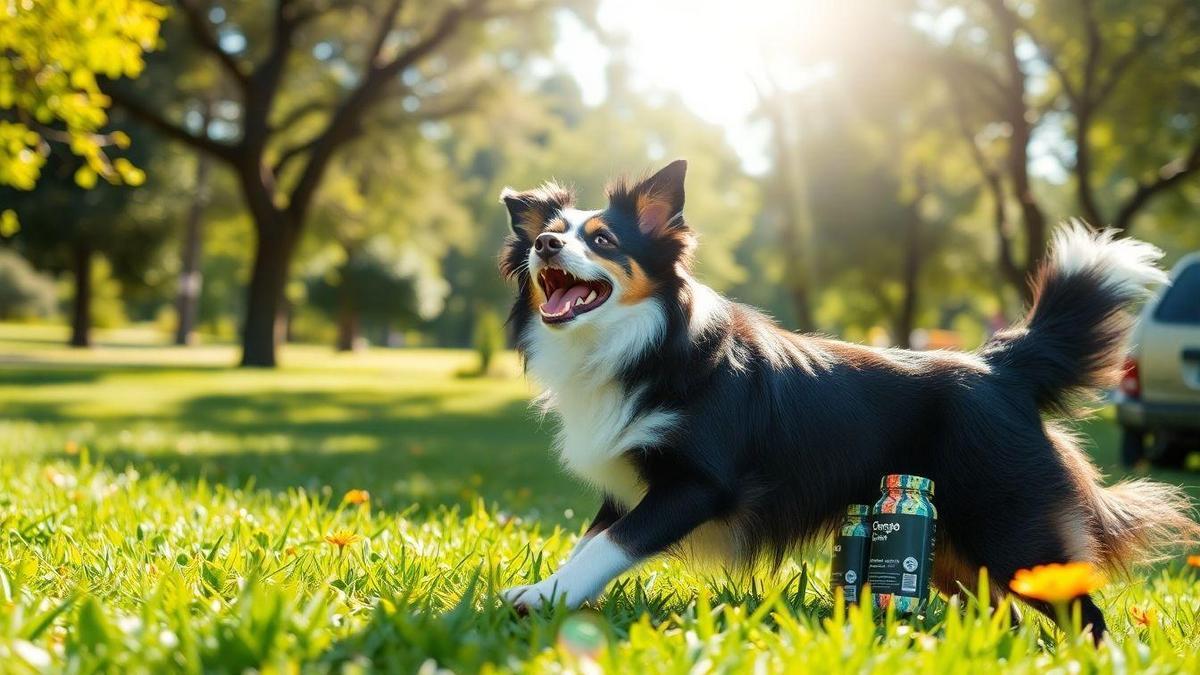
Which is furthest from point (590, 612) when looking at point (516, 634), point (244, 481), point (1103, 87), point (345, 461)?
point (1103, 87)

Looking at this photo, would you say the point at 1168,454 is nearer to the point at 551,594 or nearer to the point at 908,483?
the point at 908,483

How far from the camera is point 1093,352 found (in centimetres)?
359

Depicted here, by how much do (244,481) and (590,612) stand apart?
4934 millimetres

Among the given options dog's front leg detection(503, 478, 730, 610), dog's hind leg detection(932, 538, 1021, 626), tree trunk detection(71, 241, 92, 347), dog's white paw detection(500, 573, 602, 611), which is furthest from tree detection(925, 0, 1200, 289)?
tree trunk detection(71, 241, 92, 347)

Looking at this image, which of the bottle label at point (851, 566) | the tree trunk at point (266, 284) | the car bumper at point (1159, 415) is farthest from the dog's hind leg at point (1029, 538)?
the tree trunk at point (266, 284)

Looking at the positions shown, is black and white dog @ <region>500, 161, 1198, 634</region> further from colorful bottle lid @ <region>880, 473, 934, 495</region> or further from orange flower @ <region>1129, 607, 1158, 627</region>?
orange flower @ <region>1129, 607, 1158, 627</region>

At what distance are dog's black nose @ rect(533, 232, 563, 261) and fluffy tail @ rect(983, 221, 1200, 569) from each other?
156cm

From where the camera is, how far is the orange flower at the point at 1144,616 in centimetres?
331

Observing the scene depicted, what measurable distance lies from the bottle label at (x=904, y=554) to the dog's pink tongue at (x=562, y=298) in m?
1.23

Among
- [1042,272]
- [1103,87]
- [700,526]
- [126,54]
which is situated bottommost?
[700,526]

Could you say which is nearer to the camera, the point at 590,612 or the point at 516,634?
the point at 516,634

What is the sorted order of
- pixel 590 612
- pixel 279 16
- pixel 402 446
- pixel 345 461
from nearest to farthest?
pixel 590 612 < pixel 345 461 < pixel 402 446 < pixel 279 16

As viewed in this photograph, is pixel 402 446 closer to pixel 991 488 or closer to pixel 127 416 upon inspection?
pixel 127 416

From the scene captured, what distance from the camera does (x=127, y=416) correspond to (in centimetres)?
1336
